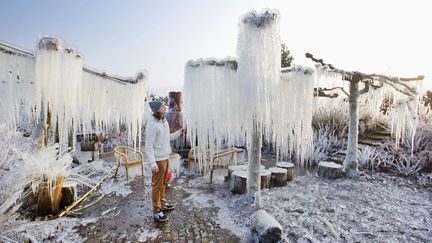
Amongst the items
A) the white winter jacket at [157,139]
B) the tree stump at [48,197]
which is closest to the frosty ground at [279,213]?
the tree stump at [48,197]

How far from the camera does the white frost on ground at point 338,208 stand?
11.0ft

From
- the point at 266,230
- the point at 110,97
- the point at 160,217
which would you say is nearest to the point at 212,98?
the point at 160,217

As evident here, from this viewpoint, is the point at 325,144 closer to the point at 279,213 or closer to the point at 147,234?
the point at 279,213

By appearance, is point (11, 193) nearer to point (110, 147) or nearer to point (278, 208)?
point (278, 208)

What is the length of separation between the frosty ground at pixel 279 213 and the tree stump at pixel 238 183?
14 cm

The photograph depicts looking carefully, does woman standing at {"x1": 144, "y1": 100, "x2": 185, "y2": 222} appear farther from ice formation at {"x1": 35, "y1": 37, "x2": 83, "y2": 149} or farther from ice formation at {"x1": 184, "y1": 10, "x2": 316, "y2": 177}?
ice formation at {"x1": 35, "y1": 37, "x2": 83, "y2": 149}

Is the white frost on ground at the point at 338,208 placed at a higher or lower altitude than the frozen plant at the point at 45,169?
lower

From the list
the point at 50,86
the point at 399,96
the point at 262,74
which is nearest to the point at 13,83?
the point at 50,86

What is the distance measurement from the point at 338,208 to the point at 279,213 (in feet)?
3.21

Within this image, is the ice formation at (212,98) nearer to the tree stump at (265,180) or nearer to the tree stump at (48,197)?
the tree stump at (265,180)

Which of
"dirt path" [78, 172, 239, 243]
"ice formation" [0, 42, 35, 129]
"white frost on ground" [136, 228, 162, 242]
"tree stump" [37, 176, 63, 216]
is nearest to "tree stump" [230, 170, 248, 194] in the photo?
"dirt path" [78, 172, 239, 243]

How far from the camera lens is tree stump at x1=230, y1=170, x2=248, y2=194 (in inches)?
190

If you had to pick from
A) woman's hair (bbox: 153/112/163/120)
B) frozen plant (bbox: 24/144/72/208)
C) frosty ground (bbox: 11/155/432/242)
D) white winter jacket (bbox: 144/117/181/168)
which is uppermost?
woman's hair (bbox: 153/112/163/120)

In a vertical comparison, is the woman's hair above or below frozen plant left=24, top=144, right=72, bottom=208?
above
